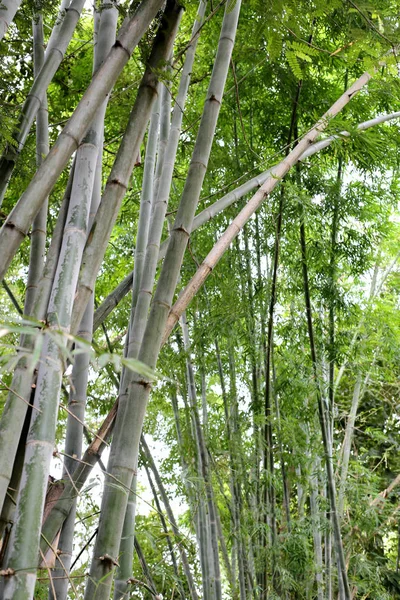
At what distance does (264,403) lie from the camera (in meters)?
4.07

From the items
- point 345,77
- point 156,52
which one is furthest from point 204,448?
point 345,77

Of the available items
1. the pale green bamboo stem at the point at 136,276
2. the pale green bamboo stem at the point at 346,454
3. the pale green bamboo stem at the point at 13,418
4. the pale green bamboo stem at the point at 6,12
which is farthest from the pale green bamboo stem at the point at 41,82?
the pale green bamboo stem at the point at 346,454

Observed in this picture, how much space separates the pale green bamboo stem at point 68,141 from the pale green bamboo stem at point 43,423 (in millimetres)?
107

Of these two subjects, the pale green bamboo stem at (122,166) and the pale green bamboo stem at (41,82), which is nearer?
the pale green bamboo stem at (122,166)

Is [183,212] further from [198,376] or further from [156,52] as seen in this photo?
[198,376]

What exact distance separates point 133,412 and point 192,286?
40cm

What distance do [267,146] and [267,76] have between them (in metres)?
0.71

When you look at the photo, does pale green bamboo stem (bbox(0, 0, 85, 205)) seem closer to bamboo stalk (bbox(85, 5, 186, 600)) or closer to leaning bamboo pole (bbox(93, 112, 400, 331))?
leaning bamboo pole (bbox(93, 112, 400, 331))

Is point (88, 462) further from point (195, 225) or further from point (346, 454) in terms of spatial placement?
point (346, 454)

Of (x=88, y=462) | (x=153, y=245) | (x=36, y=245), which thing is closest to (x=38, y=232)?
(x=36, y=245)

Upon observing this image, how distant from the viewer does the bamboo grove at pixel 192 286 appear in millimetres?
1372

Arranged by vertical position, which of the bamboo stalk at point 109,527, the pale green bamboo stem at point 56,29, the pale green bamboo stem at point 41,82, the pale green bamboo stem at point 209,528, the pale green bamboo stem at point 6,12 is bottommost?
the bamboo stalk at point 109,527

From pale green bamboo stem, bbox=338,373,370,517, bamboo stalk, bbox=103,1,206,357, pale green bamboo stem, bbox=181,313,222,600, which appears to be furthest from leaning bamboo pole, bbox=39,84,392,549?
pale green bamboo stem, bbox=338,373,370,517

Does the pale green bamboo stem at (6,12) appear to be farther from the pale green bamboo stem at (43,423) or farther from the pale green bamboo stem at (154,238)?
the pale green bamboo stem at (154,238)
